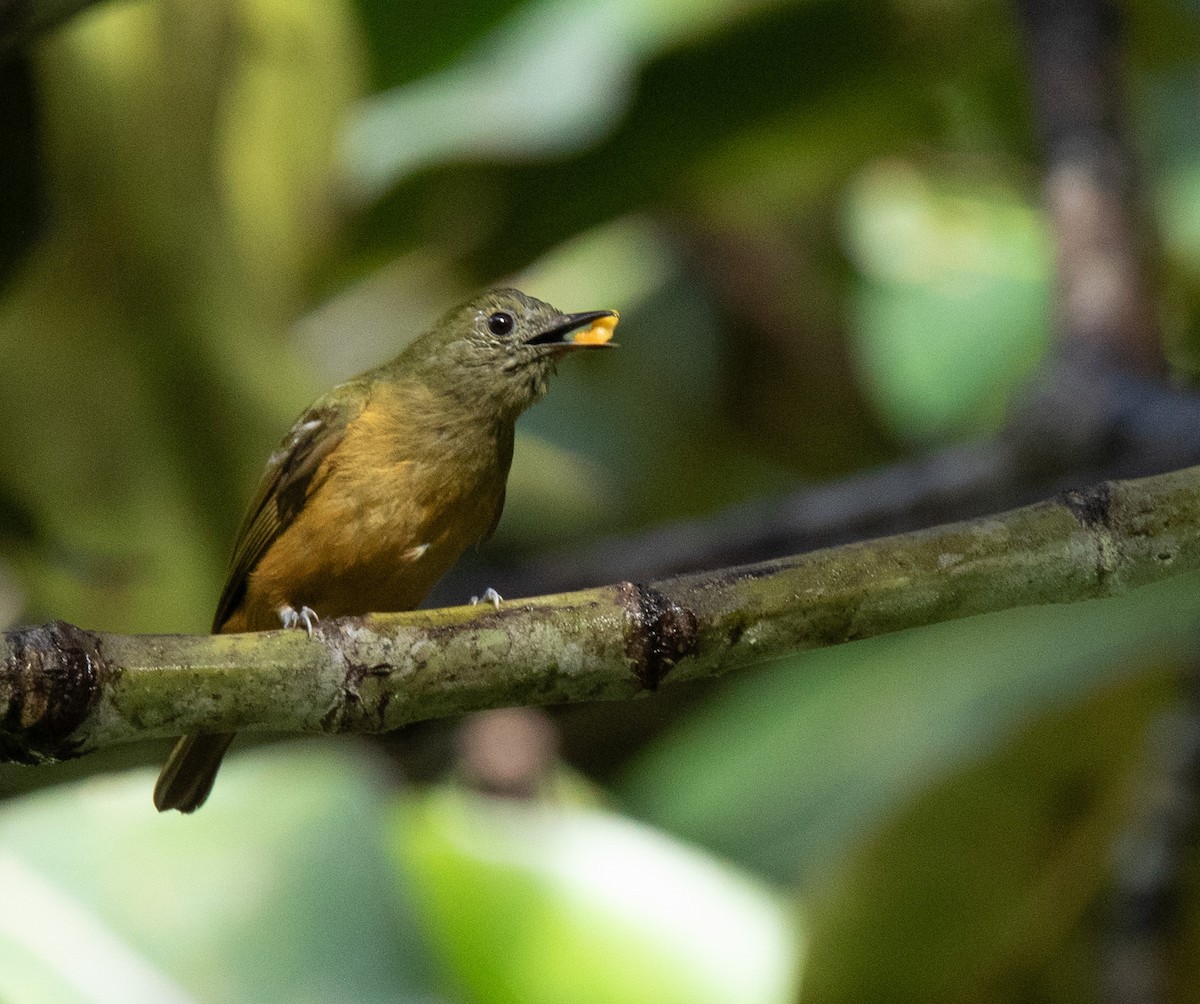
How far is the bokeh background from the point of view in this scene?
398 cm

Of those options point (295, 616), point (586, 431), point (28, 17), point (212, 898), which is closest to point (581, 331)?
point (295, 616)

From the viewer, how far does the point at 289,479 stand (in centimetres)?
386

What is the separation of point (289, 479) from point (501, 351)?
581 mm

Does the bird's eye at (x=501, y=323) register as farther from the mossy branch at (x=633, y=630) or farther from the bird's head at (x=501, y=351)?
the mossy branch at (x=633, y=630)

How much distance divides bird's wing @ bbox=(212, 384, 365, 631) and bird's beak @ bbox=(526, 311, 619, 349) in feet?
1.58

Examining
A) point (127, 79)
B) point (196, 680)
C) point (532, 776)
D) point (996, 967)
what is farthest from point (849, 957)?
point (127, 79)

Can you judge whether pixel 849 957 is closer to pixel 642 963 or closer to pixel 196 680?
pixel 642 963

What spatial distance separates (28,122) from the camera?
3.99 metres

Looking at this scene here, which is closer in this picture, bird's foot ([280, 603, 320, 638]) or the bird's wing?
bird's foot ([280, 603, 320, 638])

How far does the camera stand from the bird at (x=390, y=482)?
12.1 ft

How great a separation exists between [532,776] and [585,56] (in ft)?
8.29

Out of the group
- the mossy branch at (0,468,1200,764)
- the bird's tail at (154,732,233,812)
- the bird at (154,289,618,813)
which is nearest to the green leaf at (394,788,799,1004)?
the bird's tail at (154,732,233,812)

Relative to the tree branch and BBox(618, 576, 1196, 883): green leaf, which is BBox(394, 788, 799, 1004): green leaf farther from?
the tree branch

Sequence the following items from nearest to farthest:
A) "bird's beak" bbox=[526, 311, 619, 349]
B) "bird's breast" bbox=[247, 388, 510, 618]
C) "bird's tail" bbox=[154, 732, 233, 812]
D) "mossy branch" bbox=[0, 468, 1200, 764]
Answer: "mossy branch" bbox=[0, 468, 1200, 764], "bird's beak" bbox=[526, 311, 619, 349], "bird's breast" bbox=[247, 388, 510, 618], "bird's tail" bbox=[154, 732, 233, 812]
